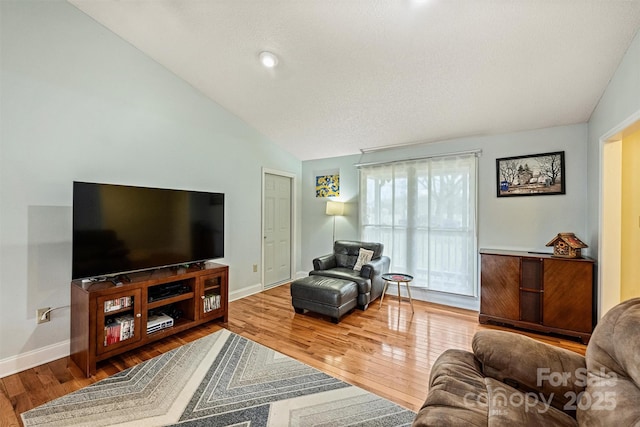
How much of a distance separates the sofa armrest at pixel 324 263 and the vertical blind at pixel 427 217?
2.35 ft

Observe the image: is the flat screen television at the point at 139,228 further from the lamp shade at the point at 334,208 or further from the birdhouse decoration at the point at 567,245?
the birdhouse decoration at the point at 567,245

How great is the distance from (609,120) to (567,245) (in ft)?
3.98

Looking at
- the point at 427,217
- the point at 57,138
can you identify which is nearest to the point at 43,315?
the point at 57,138

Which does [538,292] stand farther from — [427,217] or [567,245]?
[427,217]

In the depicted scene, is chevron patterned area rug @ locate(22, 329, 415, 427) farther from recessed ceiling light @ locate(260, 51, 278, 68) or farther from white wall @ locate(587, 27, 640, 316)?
recessed ceiling light @ locate(260, 51, 278, 68)

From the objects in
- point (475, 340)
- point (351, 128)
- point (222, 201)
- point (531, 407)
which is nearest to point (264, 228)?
point (222, 201)

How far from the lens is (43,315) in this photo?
2.25m

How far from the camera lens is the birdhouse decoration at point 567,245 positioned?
269 centimetres

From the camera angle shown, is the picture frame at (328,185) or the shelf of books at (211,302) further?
the picture frame at (328,185)

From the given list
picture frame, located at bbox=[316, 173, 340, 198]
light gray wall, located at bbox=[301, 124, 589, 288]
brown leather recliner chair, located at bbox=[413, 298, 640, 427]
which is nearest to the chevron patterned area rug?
brown leather recliner chair, located at bbox=[413, 298, 640, 427]

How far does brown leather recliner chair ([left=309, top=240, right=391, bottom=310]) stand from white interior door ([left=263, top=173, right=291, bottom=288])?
1.00m

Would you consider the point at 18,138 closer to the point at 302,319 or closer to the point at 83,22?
the point at 83,22

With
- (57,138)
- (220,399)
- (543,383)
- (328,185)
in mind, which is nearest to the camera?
(543,383)

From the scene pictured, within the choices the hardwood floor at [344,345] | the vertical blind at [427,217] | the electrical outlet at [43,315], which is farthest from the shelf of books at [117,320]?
the vertical blind at [427,217]
